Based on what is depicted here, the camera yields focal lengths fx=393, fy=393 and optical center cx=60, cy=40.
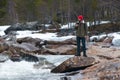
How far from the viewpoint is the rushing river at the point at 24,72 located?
17.8 meters

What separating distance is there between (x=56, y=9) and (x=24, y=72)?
83322 mm

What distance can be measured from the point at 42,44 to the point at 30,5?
227 ft

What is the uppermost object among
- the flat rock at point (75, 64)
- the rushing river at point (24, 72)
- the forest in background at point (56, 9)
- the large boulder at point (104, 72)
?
→ the large boulder at point (104, 72)

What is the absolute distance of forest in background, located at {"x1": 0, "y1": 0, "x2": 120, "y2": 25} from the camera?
76500 mm

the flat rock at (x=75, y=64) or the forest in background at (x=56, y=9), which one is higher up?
the flat rock at (x=75, y=64)

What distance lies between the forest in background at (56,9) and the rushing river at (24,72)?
45.7 metres

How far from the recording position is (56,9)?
102438mm

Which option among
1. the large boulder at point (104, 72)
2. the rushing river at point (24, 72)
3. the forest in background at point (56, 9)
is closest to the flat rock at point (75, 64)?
the rushing river at point (24, 72)

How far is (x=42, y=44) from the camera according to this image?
114 ft

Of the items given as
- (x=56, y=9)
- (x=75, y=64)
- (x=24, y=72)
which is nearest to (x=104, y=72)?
(x=75, y=64)

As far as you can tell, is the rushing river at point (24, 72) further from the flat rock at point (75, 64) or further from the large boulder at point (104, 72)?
the large boulder at point (104, 72)

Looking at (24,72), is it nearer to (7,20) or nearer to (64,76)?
(64,76)

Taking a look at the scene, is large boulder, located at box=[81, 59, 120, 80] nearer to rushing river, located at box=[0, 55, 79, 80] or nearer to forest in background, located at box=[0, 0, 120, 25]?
rushing river, located at box=[0, 55, 79, 80]

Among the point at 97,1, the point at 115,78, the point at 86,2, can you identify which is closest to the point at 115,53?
the point at 115,78
